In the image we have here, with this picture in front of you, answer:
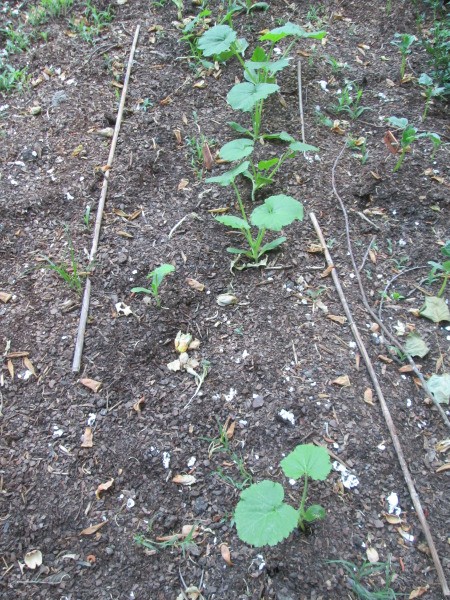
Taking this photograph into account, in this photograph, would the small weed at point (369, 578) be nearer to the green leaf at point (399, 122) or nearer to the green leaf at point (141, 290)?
the green leaf at point (141, 290)

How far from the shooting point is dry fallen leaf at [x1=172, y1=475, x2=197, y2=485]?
1.55 meters

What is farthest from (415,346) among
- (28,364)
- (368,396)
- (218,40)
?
(218,40)

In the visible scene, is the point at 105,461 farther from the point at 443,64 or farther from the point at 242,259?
the point at 443,64

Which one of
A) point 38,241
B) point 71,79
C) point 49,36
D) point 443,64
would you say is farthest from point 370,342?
point 49,36

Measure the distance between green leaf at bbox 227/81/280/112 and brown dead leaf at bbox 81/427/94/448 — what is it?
134cm

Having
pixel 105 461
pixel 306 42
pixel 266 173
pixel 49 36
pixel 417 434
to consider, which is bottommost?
pixel 417 434

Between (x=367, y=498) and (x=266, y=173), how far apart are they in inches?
55.3

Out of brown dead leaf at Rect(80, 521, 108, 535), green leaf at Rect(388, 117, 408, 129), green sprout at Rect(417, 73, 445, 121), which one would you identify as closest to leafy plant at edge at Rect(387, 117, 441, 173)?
green leaf at Rect(388, 117, 408, 129)

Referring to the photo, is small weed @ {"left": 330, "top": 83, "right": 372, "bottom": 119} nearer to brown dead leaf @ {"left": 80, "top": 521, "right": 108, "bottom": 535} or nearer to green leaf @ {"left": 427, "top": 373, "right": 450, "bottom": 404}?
green leaf @ {"left": 427, "top": 373, "right": 450, "bottom": 404}

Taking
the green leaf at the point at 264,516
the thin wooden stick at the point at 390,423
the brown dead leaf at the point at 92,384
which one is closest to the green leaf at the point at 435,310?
the thin wooden stick at the point at 390,423

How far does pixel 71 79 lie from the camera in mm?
2738

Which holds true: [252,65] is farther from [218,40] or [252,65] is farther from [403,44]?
[403,44]

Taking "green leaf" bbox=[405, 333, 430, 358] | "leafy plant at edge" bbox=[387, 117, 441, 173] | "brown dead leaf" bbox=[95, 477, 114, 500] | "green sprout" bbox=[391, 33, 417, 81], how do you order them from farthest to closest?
"green sprout" bbox=[391, 33, 417, 81], "leafy plant at edge" bbox=[387, 117, 441, 173], "green leaf" bbox=[405, 333, 430, 358], "brown dead leaf" bbox=[95, 477, 114, 500]

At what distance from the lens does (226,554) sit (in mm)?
1414
